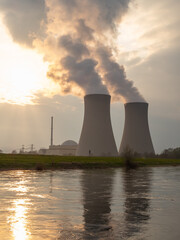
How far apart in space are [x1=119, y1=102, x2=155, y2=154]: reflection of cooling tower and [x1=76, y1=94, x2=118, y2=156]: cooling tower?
326cm

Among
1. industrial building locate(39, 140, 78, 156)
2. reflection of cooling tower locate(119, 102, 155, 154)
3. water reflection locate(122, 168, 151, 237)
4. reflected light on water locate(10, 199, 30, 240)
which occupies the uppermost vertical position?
reflection of cooling tower locate(119, 102, 155, 154)

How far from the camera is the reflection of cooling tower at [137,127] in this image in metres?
32.0

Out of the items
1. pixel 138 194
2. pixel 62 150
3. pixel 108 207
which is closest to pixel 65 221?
pixel 108 207

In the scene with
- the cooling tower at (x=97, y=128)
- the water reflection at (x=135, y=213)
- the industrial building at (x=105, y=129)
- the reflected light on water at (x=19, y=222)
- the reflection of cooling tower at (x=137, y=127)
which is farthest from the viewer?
the reflection of cooling tower at (x=137, y=127)

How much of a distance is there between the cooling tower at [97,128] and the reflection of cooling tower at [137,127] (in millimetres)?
3256

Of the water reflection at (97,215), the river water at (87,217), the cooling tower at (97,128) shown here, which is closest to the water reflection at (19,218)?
the river water at (87,217)

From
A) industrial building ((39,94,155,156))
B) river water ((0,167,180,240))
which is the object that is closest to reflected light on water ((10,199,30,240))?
river water ((0,167,180,240))

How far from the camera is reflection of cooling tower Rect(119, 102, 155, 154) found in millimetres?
32031

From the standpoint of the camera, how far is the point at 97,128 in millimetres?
28000

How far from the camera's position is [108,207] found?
620 centimetres

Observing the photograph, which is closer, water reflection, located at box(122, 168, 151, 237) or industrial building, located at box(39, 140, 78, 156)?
water reflection, located at box(122, 168, 151, 237)

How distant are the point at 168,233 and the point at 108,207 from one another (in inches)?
82.5

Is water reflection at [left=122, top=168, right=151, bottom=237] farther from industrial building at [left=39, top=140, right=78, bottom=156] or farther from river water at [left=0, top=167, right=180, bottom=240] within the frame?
industrial building at [left=39, top=140, right=78, bottom=156]

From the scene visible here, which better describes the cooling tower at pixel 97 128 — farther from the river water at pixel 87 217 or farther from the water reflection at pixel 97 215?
the river water at pixel 87 217
